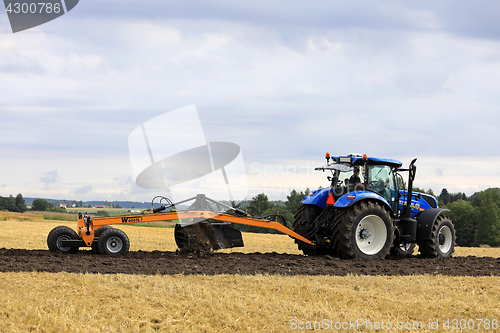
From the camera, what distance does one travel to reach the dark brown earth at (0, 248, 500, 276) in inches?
322

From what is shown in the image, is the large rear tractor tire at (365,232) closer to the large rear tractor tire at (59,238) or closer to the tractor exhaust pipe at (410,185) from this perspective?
the tractor exhaust pipe at (410,185)

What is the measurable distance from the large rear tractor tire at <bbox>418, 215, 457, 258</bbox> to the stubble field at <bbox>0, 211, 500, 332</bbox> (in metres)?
1.88

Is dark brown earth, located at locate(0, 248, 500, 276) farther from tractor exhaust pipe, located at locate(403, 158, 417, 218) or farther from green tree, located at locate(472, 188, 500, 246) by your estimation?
green tree, located at locate(472, 188, 500, 246)

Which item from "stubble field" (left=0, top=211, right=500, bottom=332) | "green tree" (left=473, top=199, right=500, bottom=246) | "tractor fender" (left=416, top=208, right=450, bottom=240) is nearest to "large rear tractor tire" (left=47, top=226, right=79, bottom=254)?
"stubble field" (left=0, top=211, right=500, bottom=332)

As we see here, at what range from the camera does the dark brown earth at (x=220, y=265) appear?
26.9ft

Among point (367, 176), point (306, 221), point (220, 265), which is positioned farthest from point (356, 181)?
point (220, 265)

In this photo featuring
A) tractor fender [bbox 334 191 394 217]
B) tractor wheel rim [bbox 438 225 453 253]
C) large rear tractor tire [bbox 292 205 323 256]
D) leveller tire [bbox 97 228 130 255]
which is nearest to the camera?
leveller tire [bbox 97 228 130 255]

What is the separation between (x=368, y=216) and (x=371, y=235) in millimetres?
643

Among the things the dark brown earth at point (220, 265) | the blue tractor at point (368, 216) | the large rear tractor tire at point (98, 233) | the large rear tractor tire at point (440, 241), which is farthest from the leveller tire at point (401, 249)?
the large rear tractor tire at point (98, 233)

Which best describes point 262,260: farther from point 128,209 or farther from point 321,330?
point 321,330

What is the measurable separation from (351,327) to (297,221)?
19.9 feet

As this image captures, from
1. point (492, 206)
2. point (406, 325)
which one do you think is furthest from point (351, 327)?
point (492, 206)

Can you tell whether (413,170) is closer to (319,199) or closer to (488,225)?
(319,199)

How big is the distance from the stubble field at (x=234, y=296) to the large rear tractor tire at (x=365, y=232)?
72cm
